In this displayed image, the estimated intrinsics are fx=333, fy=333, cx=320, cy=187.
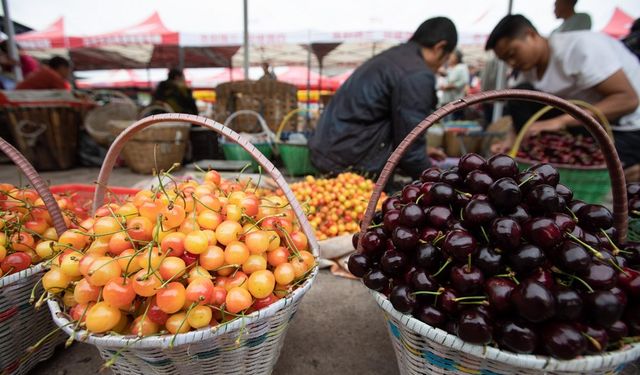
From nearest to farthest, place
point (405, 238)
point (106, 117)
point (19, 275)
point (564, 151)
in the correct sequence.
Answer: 1. point (405, 238)
2. point (19, 275)
3. point (564, 151)
4. point (106, 117)

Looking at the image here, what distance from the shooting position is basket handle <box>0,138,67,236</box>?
44.5 inches

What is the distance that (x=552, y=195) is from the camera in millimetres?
905

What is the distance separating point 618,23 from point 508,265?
14.6 metres

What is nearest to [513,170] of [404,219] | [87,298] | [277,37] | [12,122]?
[404,219]

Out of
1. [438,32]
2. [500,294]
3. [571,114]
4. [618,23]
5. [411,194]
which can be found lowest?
[500,294]

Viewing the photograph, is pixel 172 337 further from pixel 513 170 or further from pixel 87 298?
pixel 513 170

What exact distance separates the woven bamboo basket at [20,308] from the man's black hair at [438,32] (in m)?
2.84

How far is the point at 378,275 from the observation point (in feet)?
3.26

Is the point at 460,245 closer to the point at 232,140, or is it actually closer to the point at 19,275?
the point at 232,140

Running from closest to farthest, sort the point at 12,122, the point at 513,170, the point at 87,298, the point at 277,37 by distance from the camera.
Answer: the point at 87,298, the point at 513,170, the point at 12,122, the point at 277,37

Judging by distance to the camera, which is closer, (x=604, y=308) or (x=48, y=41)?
(x=604, y=308)

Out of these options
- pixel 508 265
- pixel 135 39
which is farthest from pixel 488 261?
pixel 135 39

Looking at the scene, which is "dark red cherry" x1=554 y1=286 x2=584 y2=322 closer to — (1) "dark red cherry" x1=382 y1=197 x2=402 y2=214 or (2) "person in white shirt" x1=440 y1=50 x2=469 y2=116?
(1) "dark red cherry" x1=382 y1=197 x2=402 y2=214

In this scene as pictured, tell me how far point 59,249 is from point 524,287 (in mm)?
1348
